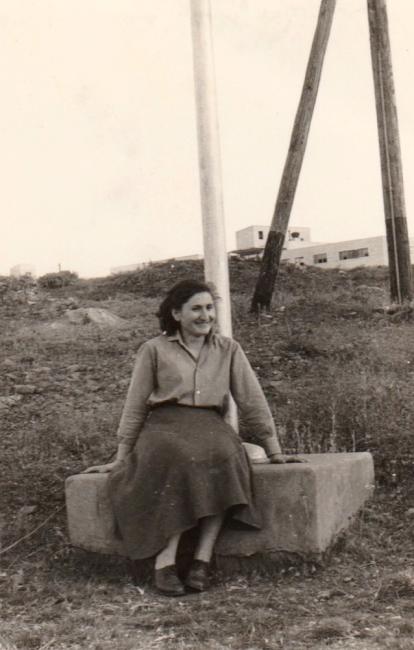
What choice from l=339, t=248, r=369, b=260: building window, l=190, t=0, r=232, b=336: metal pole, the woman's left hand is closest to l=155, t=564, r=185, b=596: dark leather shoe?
the woman's left hand

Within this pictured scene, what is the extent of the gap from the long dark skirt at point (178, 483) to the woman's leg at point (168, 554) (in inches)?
1.1

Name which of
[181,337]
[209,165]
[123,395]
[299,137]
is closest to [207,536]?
[181,337]

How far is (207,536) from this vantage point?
378cm

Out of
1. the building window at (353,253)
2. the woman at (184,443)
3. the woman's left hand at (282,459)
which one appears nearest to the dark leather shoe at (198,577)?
the woman at (184,443)

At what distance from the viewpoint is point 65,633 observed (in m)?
3.16

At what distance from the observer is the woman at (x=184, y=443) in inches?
146

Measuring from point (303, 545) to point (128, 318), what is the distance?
6.20 m

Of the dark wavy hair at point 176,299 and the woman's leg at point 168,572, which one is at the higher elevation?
the dark wavy hair at point 176,299

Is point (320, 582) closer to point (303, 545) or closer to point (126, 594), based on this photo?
point (303, 545)

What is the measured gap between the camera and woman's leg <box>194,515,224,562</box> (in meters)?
3.73

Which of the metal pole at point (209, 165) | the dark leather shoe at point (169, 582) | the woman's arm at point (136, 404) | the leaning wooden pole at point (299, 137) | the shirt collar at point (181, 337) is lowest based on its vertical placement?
the dark leather shoe at point (169, 582)

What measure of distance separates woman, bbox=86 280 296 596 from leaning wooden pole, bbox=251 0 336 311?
184 inches

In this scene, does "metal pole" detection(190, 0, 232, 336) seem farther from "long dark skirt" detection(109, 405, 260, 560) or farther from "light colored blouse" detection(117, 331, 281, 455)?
"long dark skirt" detection(109, 405, 260, 560)

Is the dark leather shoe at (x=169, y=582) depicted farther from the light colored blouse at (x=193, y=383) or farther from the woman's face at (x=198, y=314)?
the woman's face at (x=198, y=314)
